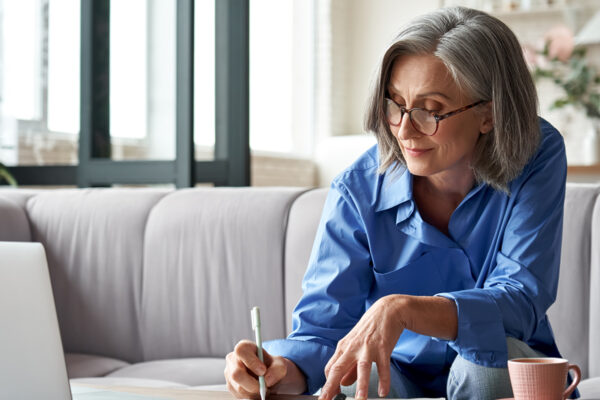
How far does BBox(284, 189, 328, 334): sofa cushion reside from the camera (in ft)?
7.30

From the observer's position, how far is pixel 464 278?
144 cm

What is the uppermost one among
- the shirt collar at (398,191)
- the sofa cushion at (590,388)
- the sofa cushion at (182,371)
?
the shirt collar at (398,191)

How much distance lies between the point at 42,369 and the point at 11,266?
126mm

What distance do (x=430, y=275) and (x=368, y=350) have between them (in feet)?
1.25

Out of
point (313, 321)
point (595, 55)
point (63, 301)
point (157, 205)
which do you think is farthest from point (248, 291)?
point (595, 55)

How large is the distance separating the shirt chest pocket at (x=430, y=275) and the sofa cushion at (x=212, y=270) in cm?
84

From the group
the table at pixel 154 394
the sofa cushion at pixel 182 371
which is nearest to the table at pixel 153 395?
the table at pixel 154 394

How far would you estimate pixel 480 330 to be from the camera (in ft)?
4.01

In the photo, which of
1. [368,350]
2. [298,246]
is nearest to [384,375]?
[368,350]

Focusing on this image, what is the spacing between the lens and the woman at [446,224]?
125 centimetres

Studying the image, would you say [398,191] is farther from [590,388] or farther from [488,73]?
[590,388]

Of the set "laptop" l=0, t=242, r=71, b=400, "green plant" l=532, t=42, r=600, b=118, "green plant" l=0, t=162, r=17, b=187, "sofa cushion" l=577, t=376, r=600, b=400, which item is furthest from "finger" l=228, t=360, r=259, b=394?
"green plant" l=532, t=42, r=600, b=118

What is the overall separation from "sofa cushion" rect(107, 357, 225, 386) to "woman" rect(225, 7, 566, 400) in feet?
2.53

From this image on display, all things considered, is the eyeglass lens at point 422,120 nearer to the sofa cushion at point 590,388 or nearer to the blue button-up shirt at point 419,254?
the blue button-up shirt at point 419,254
